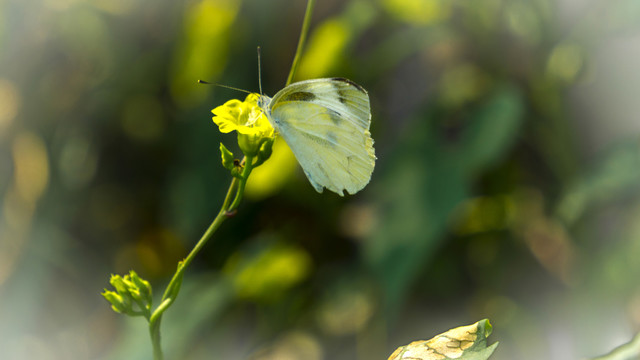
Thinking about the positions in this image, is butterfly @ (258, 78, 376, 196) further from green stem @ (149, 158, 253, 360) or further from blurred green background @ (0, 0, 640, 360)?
blurred green background @ (0, 0, 640, 360)

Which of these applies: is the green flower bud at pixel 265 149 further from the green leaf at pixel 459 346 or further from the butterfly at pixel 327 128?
the green leaf at pixel 459 346

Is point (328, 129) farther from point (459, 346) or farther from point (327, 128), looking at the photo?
point (459, 346)

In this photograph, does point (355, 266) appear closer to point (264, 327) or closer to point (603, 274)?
point (264, 327)

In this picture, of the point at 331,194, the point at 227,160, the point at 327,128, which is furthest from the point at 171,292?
the point at 331,194

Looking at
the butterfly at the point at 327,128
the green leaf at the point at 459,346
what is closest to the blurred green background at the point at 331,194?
the butterfly at the point at 327,128

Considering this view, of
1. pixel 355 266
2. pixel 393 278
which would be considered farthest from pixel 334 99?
pixel 355 266

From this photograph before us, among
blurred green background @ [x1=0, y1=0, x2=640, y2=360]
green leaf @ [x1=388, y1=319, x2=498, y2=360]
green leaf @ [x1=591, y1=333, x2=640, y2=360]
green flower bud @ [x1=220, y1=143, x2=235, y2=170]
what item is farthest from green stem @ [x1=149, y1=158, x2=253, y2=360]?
blurred green background @ [x1=0, y1=0, x2=640, y2=360]
